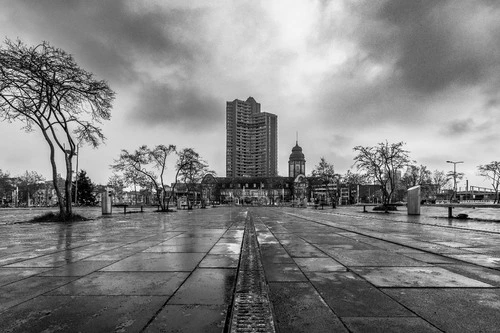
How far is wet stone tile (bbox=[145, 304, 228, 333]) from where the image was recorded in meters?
2.42

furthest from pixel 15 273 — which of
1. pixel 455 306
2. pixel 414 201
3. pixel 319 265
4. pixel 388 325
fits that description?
pixel 414 201

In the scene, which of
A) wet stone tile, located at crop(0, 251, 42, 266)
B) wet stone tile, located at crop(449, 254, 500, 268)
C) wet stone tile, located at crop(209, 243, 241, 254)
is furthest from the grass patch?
wet stone tile, located at crop(449, 254, 500, 268)

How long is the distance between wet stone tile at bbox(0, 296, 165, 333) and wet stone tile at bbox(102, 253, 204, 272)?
1.43 metres

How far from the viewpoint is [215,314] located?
2.74 m

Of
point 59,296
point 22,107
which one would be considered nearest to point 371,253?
point 59,296

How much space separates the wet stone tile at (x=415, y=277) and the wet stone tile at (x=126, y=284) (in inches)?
99.6

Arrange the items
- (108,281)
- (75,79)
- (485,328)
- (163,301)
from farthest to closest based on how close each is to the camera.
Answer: (75,79) → (108,281) → (163,301) → (485,328)

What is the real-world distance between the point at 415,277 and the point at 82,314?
3.96 meters

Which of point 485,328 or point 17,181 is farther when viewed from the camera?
point 17,181

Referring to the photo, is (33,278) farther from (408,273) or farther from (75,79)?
(75,79)

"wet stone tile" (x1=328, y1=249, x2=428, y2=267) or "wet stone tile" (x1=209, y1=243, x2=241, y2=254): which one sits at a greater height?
"wet stone tile" (x1=328, y1=249, x2=428, y2=267)

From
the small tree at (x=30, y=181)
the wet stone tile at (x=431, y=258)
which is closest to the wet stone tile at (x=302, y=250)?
the wet stone tile at (x=431, y=258)

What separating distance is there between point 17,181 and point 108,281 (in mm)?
96963

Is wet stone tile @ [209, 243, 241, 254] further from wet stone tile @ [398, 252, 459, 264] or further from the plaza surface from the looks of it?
wet stone tile @ [398, 252, 459, 264]
